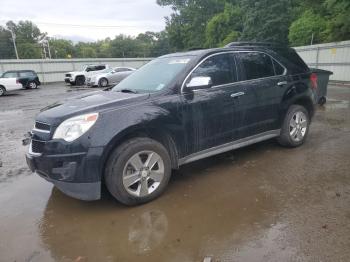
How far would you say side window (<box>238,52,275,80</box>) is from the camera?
481 cm

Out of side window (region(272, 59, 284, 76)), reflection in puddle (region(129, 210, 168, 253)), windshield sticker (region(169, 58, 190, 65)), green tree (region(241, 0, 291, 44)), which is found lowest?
reflection in puddle (region(129, 210, 168, 253))

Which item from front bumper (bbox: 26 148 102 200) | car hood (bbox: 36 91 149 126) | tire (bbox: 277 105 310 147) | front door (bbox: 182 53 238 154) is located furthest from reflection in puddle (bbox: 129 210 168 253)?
tire (bbox: 277 105 310 147)

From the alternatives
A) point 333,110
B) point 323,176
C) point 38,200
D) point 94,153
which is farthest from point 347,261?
point 333,110

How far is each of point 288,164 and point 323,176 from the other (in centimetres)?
60

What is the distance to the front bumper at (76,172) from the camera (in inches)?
132

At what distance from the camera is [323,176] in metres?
4.34

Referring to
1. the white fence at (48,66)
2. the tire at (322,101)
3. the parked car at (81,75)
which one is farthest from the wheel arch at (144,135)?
the white fence at (48,66)

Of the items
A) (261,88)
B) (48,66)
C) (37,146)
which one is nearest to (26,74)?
(48,66)

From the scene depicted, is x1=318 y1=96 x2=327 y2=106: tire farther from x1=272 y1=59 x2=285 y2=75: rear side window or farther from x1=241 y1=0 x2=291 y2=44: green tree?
x1=241 y1=0 x2=291 y2=44: green tree

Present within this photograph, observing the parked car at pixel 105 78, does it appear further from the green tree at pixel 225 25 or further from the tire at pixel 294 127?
the green tree at pixel 225 25

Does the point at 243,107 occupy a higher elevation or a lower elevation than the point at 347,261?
higher

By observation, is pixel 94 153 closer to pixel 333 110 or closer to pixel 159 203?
pixel 159 203

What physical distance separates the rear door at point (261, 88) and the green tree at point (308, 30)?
23.3 metres

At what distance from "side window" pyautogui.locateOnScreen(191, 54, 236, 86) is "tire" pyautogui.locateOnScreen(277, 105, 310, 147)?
1.42m
